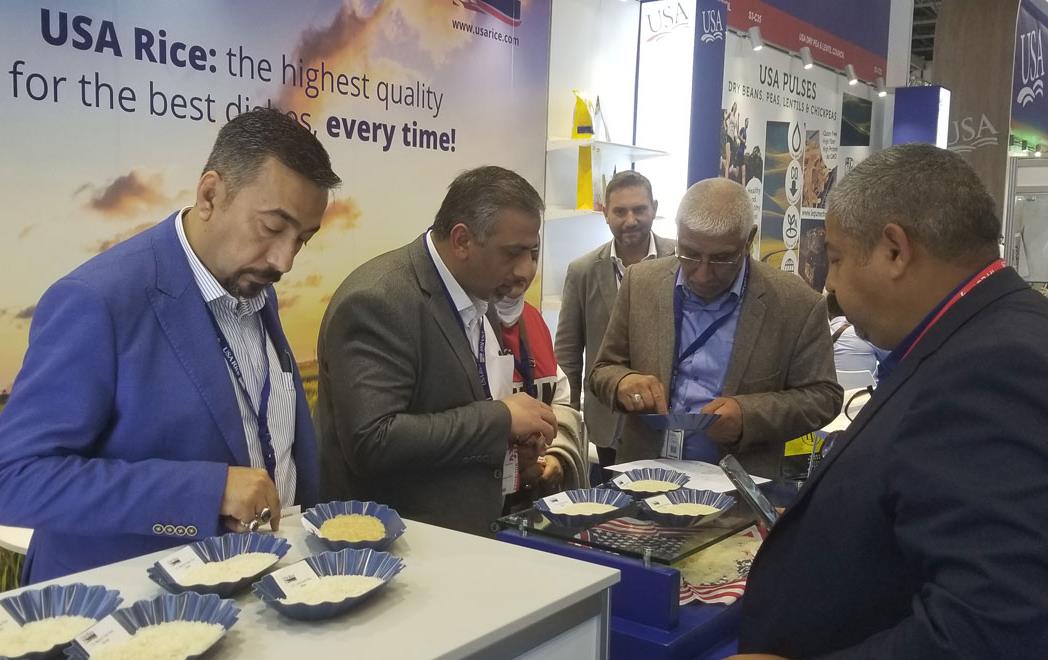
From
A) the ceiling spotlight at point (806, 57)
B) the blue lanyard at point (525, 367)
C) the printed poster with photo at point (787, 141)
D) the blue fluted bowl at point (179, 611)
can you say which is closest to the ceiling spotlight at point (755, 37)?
the printed poster with photo at point (787, 141)

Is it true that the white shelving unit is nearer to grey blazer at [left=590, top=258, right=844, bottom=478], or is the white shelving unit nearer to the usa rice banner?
the usa rice banner

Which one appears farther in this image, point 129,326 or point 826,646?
point 129,326

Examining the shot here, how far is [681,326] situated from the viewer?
9.41ft

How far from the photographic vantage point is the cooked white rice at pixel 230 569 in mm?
1441

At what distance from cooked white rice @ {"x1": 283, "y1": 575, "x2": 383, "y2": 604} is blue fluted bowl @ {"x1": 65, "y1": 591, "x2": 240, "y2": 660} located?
109 millimetres

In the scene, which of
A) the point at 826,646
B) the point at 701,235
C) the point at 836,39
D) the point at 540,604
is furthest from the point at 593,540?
the point at 836,39

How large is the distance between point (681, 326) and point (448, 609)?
164cm

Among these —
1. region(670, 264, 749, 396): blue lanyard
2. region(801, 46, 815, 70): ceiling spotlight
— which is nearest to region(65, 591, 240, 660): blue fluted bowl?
→ region(670, 264, 749, 396): blue lanyard

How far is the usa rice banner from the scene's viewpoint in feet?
9.68

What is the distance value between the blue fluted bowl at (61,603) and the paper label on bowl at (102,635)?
0.20 feet

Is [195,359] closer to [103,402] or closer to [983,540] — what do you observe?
[103,402]

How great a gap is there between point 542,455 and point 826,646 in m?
1.35

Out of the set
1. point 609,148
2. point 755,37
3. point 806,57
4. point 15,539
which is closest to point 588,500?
point 15,539

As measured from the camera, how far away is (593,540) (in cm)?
184
